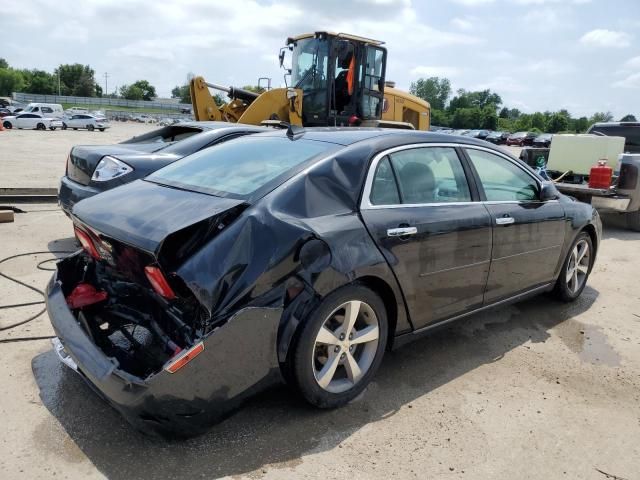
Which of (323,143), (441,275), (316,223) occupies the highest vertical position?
(323,143)

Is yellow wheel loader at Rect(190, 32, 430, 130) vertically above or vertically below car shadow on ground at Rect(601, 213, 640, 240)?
above

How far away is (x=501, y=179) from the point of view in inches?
159

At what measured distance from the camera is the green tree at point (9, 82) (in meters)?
119

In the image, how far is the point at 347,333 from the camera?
2918mm

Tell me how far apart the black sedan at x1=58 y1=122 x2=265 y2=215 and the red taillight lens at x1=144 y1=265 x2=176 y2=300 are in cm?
313

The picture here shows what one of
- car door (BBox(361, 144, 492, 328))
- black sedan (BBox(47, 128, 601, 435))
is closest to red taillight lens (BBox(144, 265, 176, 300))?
black sedan (BBox(47, 128, 601, 435))

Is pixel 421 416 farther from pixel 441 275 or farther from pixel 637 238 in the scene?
pixel 637 238

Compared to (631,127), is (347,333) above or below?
below

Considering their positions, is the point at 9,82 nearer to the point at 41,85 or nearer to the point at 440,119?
the point at 41,85

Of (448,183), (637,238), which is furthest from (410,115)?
(448,183)

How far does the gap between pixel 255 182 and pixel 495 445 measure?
76.9 inches

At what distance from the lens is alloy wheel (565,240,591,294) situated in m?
4.87

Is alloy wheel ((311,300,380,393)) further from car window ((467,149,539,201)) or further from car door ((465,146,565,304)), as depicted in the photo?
car window ((467,149,539,201))

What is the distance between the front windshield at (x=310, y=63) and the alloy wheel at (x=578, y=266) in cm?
691
